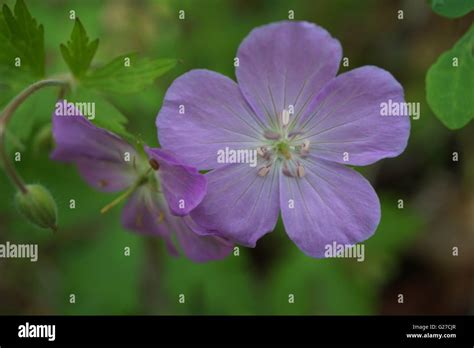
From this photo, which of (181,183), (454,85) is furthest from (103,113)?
(454,85)

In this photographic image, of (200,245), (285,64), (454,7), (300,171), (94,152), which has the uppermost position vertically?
(454,7)

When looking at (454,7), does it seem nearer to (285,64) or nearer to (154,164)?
(285,64)

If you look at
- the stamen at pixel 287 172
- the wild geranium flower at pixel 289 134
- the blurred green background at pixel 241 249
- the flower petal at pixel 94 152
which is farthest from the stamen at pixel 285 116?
the blurred green background at pixel 241 249

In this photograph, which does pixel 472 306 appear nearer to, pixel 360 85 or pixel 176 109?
pixel 360 85

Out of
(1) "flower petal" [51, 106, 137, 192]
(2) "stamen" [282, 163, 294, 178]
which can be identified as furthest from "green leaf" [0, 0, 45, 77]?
(2) "stamen" [282, 163, 294, 178]

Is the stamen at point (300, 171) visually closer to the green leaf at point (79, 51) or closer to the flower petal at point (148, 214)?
the flower petal at point (148, 214)

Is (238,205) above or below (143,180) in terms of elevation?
below

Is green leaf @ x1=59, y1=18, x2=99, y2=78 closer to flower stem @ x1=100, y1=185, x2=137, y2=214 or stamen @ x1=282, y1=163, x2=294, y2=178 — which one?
flower stem @ x1=100, y1=185, x2=137, y2=214
